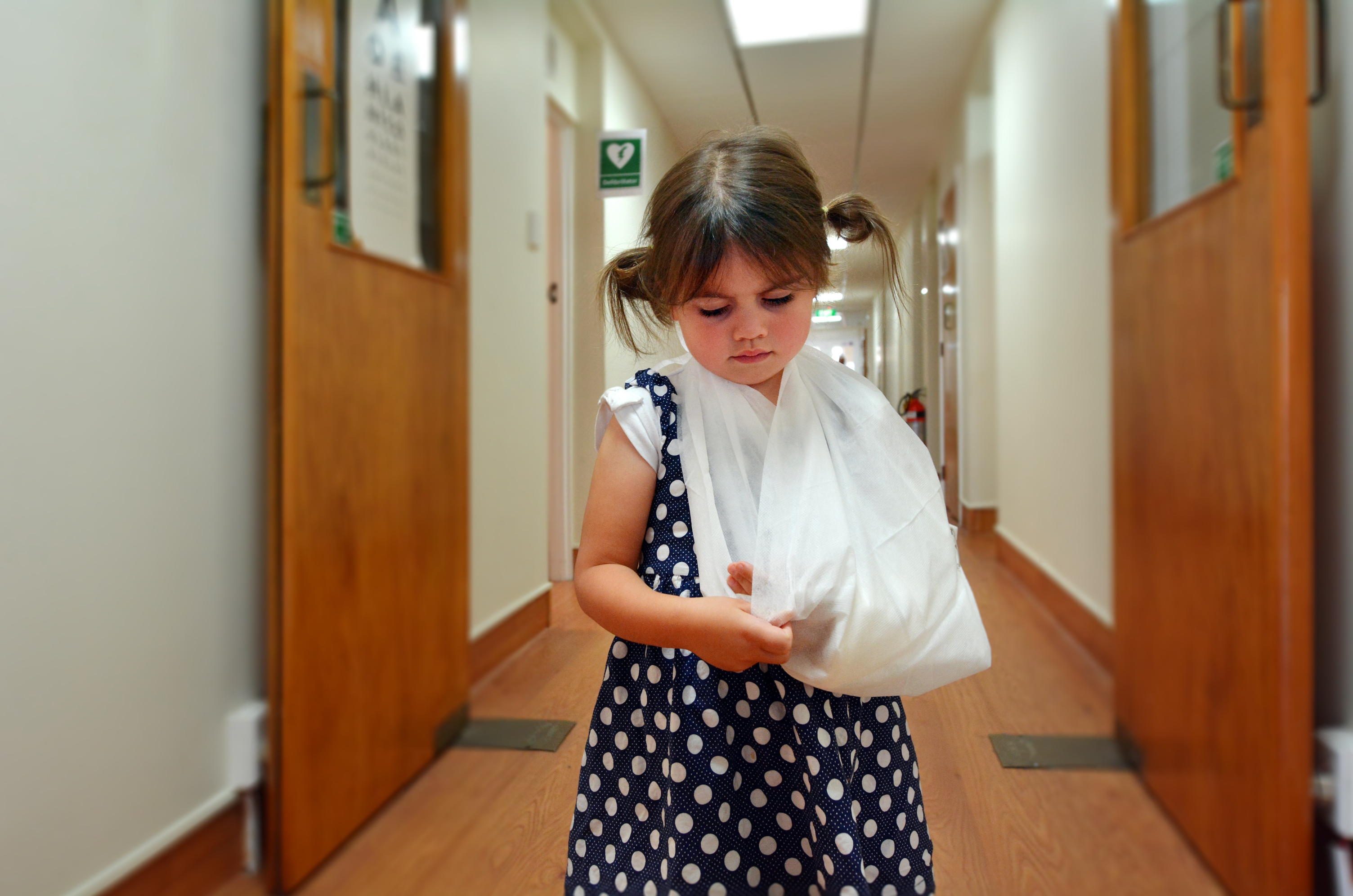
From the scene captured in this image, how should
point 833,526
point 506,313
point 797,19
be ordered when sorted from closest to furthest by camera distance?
point 833,526, point 797,19, point 506,313

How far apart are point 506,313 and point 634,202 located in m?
0.20

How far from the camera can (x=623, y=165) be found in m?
0.31

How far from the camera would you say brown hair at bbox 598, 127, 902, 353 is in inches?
10.7

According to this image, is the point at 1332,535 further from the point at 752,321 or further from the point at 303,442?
the point at 303,442

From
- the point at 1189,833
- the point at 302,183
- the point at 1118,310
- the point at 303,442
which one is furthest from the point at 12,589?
the point at 1189,833

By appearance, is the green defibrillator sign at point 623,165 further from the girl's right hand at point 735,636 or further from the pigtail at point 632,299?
the girl's right hand at point 735,636

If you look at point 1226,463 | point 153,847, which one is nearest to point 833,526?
point 1226,463

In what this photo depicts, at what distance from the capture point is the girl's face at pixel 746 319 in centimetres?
27

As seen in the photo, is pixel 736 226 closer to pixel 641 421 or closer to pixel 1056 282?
pixel 641 421

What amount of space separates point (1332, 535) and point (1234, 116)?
38 cm

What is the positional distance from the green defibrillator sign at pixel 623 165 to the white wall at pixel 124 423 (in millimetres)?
564

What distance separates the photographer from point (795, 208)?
280 mm

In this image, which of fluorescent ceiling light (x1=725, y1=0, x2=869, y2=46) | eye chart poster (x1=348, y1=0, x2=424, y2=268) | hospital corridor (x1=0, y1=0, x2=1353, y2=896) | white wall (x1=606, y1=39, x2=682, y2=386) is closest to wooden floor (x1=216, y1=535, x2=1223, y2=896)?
hospital corridor (x1=0, y1=0, x2=1353, y2=896)

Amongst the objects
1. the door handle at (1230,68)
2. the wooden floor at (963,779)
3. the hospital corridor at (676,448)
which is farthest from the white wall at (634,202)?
the door handle at (1230,68)
